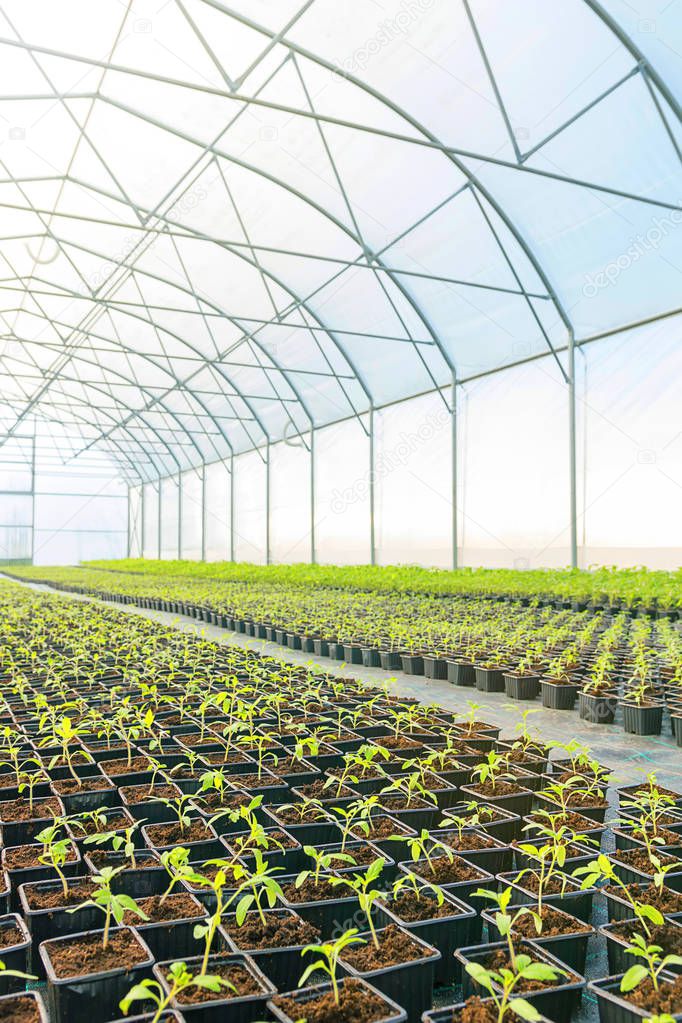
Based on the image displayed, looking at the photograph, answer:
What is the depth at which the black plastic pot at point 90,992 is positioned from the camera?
2.09 metres

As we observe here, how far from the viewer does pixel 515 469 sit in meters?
15.9

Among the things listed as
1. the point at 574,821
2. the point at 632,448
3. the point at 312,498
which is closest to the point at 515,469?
the point at 632,448

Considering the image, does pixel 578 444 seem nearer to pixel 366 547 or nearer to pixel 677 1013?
pixel 366 547

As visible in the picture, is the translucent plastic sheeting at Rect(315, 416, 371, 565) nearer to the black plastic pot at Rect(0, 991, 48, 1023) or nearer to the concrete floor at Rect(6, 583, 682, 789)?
the concrete floor at Rect(6, 583, 682, 789)

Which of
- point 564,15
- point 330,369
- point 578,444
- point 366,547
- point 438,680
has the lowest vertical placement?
point 438,680

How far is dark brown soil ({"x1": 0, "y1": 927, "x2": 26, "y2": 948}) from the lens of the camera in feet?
7.71

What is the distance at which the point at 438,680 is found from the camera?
8.06 metres

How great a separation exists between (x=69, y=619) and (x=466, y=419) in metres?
9.90

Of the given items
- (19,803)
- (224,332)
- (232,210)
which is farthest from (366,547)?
(19,803)

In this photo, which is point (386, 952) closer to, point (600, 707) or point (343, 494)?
point (600, 707)

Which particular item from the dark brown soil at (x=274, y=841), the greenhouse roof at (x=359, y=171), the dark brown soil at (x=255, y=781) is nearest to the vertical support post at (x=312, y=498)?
the greenhouse roof at (x=359, y=171)

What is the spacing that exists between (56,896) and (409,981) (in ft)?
4.00

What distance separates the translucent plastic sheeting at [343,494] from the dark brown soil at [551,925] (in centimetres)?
1851

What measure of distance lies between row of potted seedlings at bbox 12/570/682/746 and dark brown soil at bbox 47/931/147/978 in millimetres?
4309
